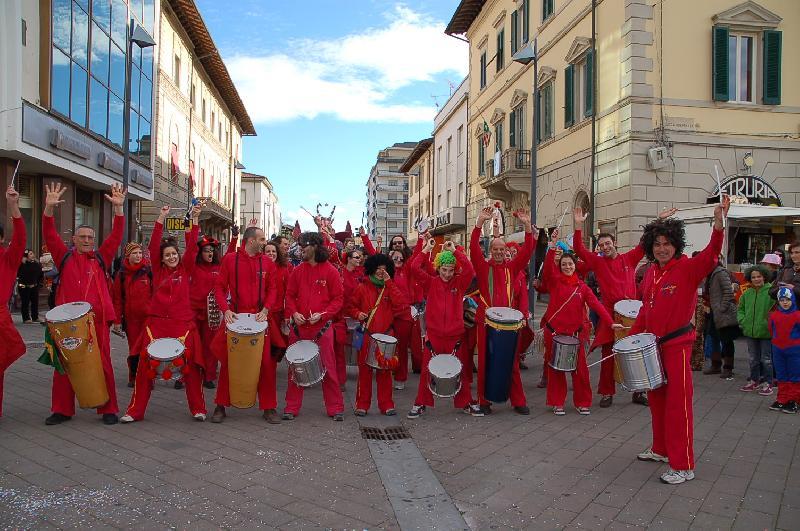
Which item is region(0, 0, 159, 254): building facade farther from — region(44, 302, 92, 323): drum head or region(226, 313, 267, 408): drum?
region(226, 313, 267, 408): drum

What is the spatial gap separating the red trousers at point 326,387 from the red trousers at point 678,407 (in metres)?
3.23

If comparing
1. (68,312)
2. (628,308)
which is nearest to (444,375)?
(628,308)

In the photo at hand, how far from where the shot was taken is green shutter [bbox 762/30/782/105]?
1752 cm

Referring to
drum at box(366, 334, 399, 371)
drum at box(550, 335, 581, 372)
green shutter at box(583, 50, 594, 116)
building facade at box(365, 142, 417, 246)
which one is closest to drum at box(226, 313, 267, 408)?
drum at box(366, 334, 399, 371)

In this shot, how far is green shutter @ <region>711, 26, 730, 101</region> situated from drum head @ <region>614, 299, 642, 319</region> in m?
12.1

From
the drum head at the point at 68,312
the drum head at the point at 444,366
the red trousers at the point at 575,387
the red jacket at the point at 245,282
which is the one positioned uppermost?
the red jacket at the point at 245,282

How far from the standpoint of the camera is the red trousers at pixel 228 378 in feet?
21.7

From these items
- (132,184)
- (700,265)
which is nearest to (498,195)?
(132,184)

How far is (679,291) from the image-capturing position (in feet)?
16.5

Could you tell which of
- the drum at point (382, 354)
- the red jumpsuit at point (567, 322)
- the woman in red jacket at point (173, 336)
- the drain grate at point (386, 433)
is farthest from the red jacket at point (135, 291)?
the red jumpsuit at point (567, 322)

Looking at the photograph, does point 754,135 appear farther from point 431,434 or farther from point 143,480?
point 143,480

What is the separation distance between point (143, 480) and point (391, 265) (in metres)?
3.57

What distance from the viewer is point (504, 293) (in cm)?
717

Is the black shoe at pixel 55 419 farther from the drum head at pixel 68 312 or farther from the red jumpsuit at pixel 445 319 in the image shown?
the red jumpsuit at pixel 445 319
